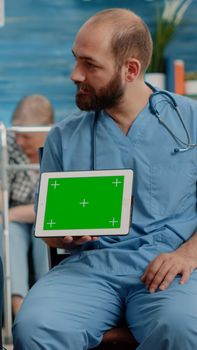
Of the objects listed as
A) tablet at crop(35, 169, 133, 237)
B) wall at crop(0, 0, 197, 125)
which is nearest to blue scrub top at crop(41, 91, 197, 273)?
tablet at crop(35, 169, 133, 237)

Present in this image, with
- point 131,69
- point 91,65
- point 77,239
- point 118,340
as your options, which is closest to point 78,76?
point 91,65

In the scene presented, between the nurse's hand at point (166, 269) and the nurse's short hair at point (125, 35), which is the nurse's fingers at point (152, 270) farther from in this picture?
the nurse's short hair at point (125, 35)

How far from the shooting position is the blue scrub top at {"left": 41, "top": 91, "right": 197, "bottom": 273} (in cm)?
240

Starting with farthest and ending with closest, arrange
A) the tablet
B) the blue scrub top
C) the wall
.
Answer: the wall
the blue scrub top
the tablet

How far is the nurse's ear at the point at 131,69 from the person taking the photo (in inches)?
97.3

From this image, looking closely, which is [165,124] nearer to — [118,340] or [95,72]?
[95,72]

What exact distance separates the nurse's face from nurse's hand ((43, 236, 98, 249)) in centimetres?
38

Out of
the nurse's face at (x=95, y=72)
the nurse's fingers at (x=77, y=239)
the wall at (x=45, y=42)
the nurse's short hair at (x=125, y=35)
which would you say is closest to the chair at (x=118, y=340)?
the nurse's fingers at (x=77, y=239)

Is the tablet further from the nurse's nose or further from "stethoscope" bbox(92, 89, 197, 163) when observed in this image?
the nurse's nose

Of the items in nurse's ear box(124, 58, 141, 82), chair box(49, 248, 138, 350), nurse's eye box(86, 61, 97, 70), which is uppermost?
nurse's eye box(86, 61, 97, 70)

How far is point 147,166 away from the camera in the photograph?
7.98ft

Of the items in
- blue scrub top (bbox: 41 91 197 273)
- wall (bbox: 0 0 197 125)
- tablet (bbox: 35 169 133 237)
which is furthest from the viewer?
wall (bbox: 0 0 197 125)

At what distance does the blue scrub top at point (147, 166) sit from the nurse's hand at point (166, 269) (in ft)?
0.25

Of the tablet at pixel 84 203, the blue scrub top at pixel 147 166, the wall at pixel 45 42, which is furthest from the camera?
the wall at pixel 45 42
